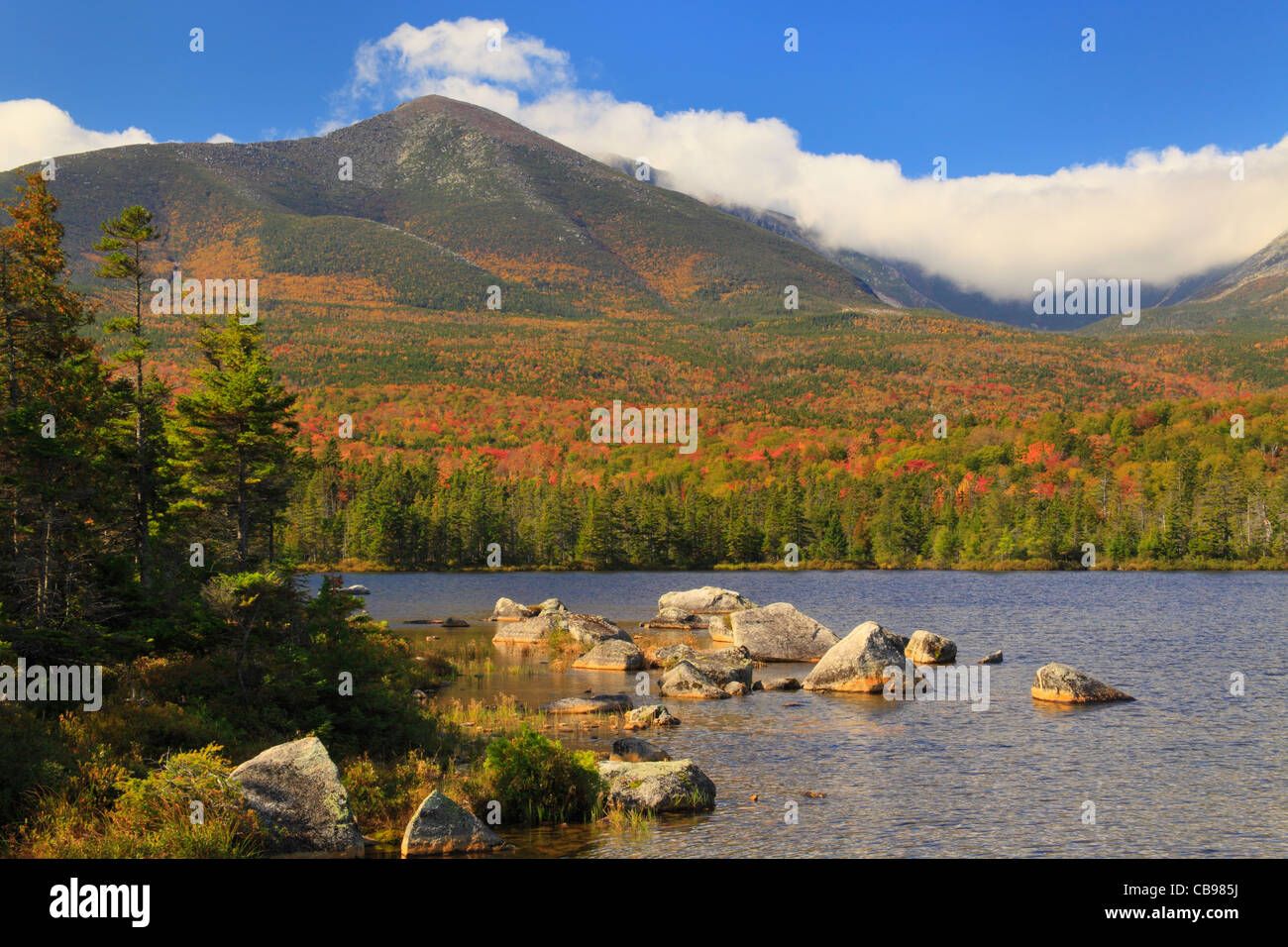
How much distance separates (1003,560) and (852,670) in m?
95.0

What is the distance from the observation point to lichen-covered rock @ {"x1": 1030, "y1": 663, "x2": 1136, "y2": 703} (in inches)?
1223

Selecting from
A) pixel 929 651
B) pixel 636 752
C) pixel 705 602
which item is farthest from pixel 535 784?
pixel 705 602

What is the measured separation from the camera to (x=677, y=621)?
58781 mm

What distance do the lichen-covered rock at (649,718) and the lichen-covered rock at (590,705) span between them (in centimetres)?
168

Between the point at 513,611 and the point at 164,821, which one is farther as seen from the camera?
the point at 513,611

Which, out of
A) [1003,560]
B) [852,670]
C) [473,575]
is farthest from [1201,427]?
[852,670]

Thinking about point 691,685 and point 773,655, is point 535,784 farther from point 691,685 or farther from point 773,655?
point 773,655

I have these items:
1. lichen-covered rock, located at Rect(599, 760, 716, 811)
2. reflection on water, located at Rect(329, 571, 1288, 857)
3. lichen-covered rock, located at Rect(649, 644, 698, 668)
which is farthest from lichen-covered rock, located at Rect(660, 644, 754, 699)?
lichen-covered rock, located at Rect(599, 760, 716, 811)

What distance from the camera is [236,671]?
67.7ft

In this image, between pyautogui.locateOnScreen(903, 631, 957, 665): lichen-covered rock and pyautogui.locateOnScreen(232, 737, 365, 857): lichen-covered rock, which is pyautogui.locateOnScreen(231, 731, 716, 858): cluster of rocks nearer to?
pyautogui.locateOnScreen(232, 737, 365, 857): lichen-covered rock

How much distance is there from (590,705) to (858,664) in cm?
1107

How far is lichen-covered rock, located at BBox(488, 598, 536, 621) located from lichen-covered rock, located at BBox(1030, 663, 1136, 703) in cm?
3579

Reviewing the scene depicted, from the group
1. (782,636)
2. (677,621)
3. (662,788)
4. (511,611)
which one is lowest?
(677,621)
